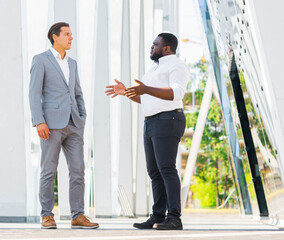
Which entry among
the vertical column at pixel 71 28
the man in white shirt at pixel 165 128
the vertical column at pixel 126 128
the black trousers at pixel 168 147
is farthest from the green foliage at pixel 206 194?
the black trousers at pixel 168 147

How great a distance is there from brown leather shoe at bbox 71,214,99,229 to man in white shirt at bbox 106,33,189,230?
413 mm

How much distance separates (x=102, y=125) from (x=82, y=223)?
6.48m

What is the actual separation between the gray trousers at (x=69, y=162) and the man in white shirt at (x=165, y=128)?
0.62 m

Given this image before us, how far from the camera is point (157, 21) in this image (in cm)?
1419

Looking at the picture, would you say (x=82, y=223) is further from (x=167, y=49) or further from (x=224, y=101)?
(x=224, y=101)

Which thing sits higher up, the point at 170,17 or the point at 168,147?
the point at 170,17

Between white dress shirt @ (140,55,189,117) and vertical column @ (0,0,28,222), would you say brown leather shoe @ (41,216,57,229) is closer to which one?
white dress shirt @ (140,55,189,117)

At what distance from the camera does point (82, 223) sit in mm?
5246

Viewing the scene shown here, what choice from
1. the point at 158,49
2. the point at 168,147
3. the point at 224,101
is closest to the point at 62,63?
the point at 158,49

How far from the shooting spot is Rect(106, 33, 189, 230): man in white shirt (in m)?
5.08

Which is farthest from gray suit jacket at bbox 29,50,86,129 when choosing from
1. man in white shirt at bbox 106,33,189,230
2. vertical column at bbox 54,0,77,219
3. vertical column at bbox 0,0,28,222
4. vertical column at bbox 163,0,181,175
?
vertical column at bbox 163,0,181,175

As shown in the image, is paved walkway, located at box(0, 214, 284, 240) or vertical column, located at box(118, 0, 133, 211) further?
vertical column, located at box(118, 0, 133, 211)

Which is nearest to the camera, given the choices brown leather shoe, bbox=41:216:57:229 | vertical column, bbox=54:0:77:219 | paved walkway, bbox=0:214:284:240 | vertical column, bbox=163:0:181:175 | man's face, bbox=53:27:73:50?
paved walkway, bbox=0:214:284:240

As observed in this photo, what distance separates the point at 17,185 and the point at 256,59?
3.14 m
